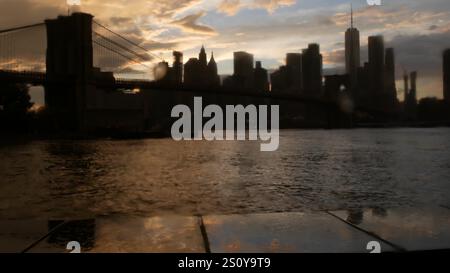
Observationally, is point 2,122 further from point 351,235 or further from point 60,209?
point 351,235

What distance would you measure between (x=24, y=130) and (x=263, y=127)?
75.7 m

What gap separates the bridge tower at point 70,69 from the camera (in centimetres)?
5684

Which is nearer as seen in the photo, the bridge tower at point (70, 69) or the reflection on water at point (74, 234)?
the reflection on water at point (74, 234)

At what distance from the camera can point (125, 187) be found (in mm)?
8445

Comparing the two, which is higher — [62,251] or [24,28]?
[24,28]

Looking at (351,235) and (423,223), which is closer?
(351,235)

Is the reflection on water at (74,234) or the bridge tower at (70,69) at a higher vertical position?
the bridge tower at (70,69)

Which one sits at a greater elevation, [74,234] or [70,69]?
[70,69]

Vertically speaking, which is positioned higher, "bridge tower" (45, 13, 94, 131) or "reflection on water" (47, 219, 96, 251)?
"bridge tower" (45, 13, 94, 131)

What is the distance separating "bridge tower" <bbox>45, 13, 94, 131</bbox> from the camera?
5684 centimetres

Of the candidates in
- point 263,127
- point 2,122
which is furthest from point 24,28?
point 263,127

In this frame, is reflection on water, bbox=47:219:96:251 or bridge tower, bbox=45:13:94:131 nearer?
reflection on water, bbox=47:219:96:251

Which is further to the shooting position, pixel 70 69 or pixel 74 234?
pixel 70 69

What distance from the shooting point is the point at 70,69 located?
6481cm
